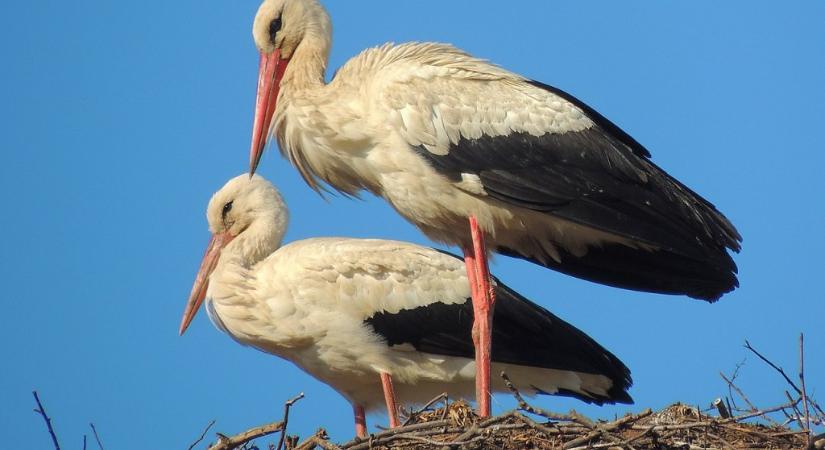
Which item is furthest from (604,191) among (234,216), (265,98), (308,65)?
(234,216)

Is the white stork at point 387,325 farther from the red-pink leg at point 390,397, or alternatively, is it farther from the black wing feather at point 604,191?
the black wing feather at point 604,191

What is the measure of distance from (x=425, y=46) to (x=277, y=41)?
3.19 feet

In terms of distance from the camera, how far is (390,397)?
10.3m

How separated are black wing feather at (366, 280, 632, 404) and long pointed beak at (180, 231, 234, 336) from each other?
1568 millimetres

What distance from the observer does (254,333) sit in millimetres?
10391

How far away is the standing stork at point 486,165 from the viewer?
907 centimetres

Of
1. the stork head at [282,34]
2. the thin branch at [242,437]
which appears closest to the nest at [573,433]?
the thin branch at [242,437]

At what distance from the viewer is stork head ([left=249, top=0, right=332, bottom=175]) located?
984 cm

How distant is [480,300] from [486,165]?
85 centimetres

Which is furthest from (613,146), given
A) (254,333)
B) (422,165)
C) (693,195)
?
(254,333)

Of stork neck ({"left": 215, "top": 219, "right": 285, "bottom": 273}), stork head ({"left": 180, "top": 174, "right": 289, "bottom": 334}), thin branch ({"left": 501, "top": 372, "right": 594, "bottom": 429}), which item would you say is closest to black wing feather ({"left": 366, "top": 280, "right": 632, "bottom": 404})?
stork neck ({"left": 215, "top": 219, "right": 285, "bottom": 273})

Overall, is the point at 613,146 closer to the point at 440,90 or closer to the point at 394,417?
the point at 440,90

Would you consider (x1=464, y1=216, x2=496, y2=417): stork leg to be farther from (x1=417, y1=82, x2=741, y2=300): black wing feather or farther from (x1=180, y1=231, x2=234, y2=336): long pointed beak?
(x1=180, y1=231, x2=234, y2=336): long pointed beak

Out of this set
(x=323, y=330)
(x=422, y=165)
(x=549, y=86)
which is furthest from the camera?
(x=323, y=330)
